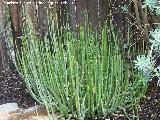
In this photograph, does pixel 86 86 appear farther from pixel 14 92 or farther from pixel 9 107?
pixel 14 92

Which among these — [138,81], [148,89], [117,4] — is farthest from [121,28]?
[138,81]

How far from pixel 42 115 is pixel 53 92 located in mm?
182

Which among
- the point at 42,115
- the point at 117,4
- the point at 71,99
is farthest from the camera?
the point at 117,4

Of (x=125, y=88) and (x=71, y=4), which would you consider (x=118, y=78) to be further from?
(x=71, y=4)

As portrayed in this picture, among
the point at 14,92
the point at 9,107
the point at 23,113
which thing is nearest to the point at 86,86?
the point at 23,113

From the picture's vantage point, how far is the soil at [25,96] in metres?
2.33

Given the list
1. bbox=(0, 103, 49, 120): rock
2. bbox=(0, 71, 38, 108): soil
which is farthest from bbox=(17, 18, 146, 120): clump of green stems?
bbox=(0, 71, 38, 108): soil

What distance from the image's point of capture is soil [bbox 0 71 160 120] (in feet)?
7.65

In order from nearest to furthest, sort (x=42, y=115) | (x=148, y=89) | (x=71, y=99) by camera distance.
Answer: (x=71, y=99) → (x=42, y=115) → (x=148, y=89)

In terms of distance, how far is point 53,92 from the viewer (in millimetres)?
2281

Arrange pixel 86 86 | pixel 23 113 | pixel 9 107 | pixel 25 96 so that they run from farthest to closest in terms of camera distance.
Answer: pixel 25 96
pixel 9 107
pixel 23 113
pixel 86 86

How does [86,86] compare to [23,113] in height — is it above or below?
above

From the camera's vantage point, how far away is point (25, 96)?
8.77 feet

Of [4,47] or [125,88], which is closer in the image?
[125,88]
